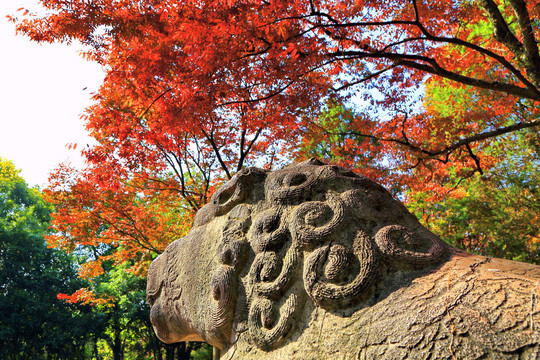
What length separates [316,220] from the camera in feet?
6.50

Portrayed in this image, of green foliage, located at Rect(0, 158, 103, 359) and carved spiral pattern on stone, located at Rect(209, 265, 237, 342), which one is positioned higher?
green foliage, located at Rect(0, 158, 103, 359)

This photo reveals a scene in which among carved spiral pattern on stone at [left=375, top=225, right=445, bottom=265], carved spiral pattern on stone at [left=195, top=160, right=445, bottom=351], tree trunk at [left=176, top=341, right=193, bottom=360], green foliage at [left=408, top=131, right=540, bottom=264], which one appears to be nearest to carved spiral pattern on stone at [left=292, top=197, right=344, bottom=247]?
carved spiral pattern on stone at [left=195, top=160, right=445, bottom=351]

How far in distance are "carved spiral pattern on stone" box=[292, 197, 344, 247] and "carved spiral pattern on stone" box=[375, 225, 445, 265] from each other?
24 cm

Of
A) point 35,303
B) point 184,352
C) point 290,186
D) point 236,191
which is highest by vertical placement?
point 35,303

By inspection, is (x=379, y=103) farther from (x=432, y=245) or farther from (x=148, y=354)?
(x=148, y=354)

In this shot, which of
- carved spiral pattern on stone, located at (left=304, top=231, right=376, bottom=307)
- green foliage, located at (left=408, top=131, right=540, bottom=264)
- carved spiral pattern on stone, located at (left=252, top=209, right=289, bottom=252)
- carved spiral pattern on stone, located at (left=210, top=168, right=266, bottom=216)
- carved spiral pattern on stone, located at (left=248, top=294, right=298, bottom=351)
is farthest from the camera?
green foliage, located at (left=408, top=131, right=540, bottom=264)

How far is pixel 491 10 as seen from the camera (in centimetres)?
387

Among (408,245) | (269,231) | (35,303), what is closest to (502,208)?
(408,245)

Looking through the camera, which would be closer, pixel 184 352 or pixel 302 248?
pixel 302 248

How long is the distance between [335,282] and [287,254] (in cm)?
34

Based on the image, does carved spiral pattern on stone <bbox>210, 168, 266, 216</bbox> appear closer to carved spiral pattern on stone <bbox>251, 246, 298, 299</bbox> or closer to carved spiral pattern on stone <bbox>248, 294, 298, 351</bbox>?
carved spiral pattern on stone <bbox>251, 246, 298, 299</bbox>

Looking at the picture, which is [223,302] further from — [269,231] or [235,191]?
[235,191]

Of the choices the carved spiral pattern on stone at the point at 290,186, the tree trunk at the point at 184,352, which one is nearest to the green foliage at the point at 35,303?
the tree trunk at the point at 184,352

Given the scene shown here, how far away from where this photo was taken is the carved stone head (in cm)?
178
